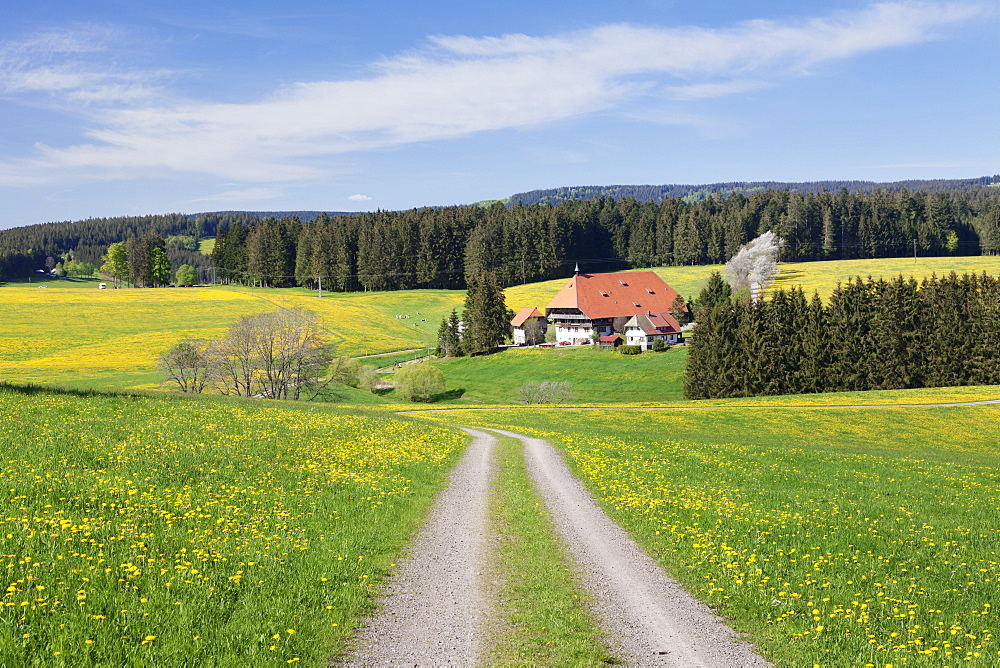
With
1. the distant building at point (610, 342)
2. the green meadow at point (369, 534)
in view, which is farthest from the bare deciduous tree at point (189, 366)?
the distant building at point (610, 342)

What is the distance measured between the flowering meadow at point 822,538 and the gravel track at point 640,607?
1.30 ft

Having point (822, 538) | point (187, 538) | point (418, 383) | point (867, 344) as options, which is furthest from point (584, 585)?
point (418, 383)

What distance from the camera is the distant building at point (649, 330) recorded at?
333ft

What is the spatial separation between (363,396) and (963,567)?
69.8 m

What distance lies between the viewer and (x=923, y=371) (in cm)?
7475

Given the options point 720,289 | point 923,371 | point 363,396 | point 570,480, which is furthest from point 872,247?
point 570,480

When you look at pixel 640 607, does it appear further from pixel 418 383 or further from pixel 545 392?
pixel 418 383

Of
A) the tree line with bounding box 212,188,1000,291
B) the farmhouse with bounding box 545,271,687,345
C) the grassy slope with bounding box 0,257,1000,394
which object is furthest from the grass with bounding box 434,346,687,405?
the tree line with bounding box 212,188,1000,291

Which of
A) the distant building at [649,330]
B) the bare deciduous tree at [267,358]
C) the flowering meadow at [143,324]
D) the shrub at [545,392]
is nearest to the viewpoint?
the bare deciduous tree at [267,358]

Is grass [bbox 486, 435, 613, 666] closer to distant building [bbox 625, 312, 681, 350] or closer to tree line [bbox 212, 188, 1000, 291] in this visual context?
distant building [bbox 625, 312, 681, 350]

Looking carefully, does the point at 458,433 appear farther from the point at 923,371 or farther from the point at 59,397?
the point at 923,371

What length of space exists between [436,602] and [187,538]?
463cm

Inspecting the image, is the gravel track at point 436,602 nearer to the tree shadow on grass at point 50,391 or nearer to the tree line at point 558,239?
the tree shadow on grass at point 50,391

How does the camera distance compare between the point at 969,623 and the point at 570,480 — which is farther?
the point at 570,480
